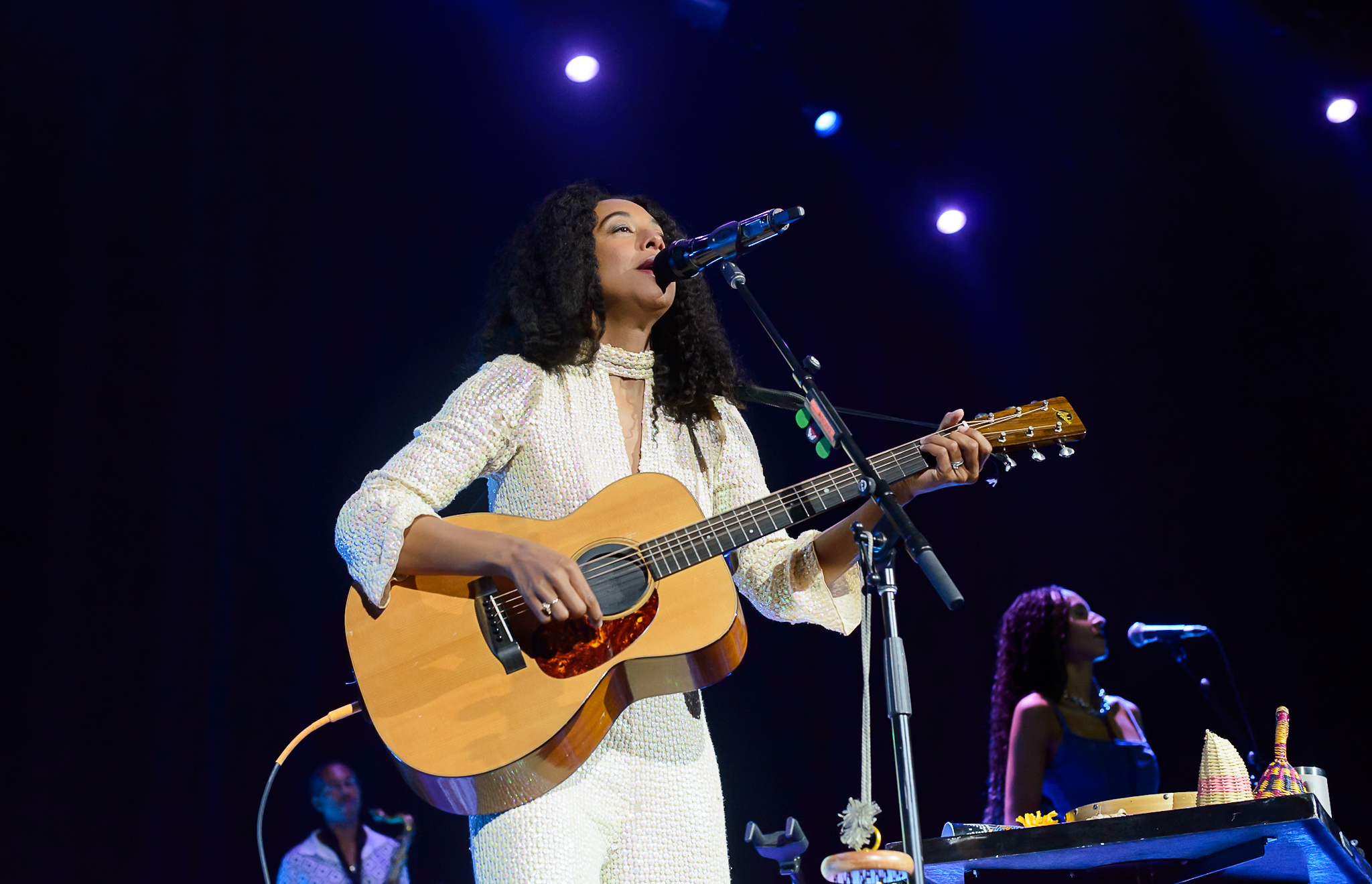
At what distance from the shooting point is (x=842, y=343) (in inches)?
268

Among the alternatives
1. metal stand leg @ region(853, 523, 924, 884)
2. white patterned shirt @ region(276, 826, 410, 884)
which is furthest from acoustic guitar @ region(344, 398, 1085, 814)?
white patterned shirt @ region(276, 826, 410, 884)

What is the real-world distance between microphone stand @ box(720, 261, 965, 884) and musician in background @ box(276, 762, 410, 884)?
A: 425 cm

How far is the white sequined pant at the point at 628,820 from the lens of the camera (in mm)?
2117

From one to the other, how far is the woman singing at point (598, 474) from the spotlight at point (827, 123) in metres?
3.30

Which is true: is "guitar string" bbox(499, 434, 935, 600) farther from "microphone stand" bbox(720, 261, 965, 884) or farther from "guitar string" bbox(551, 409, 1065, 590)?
"microphone stand" bbox(720, 261, 965, 884)

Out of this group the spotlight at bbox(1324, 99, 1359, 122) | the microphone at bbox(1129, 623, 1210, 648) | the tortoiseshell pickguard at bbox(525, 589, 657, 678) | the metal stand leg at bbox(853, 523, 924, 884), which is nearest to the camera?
the metal stand leg at bbox(853, 523, 924, 884)

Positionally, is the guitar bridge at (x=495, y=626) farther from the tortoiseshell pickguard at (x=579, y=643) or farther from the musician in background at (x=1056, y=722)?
the musician in background at (x=1056, y=722)

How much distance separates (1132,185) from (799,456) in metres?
2.56

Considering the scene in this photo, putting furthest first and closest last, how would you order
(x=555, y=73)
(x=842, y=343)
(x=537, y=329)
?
(x=842, y=343), (x=555, y=73), (x=537, y=329)

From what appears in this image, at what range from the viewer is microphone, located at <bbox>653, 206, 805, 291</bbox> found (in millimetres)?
2400

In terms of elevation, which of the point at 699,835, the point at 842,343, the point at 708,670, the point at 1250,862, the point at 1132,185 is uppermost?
the point at 1132,185

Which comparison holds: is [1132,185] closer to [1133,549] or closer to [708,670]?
[1133,549]

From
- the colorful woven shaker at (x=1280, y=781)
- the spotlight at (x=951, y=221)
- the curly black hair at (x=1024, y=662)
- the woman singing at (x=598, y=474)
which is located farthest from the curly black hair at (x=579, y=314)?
the spotlight at (x=951, y=221)

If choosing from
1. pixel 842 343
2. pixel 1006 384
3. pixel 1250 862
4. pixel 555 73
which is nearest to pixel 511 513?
pixel 1250 862
